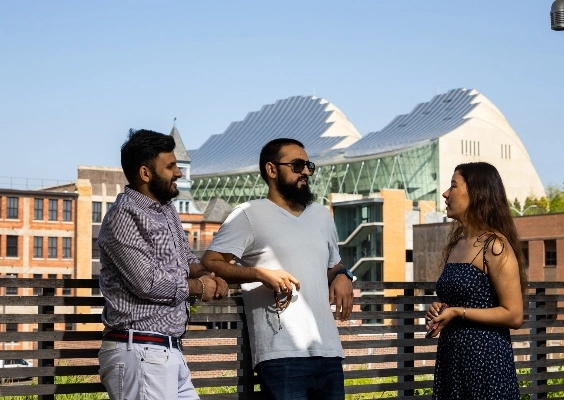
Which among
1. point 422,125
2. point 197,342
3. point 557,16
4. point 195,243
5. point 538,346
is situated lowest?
point 538,346

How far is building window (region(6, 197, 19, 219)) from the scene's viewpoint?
8444cm

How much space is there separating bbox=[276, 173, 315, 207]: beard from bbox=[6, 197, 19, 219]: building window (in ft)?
269

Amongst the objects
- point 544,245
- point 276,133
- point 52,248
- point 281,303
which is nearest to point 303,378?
point 281,303

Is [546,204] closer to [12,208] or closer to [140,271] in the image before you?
[12,208]

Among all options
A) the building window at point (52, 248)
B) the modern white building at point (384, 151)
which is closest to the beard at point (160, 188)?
the building window at point (52, 248)

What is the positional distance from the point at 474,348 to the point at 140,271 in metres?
1.66

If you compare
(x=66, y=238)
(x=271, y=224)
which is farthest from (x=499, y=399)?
(x=66, y=238)

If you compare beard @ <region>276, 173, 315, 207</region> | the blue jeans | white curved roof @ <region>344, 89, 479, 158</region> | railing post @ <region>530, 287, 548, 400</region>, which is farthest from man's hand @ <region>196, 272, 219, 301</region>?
white curved roof @ <region>344, 89, 479, 158</region>

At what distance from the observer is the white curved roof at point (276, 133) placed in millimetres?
156625

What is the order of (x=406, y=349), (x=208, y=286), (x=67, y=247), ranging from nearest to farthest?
(x=208, y=286), (x=406, y=349), (x=67, y=247)

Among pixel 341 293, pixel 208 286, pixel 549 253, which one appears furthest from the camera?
pixel 549 253

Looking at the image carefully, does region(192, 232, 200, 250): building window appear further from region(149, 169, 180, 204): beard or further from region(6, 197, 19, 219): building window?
region(149, 169, 180, 204): beard

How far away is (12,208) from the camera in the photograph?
84750 millimetres

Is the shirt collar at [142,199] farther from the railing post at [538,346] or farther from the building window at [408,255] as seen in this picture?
the building window at [408,255]
